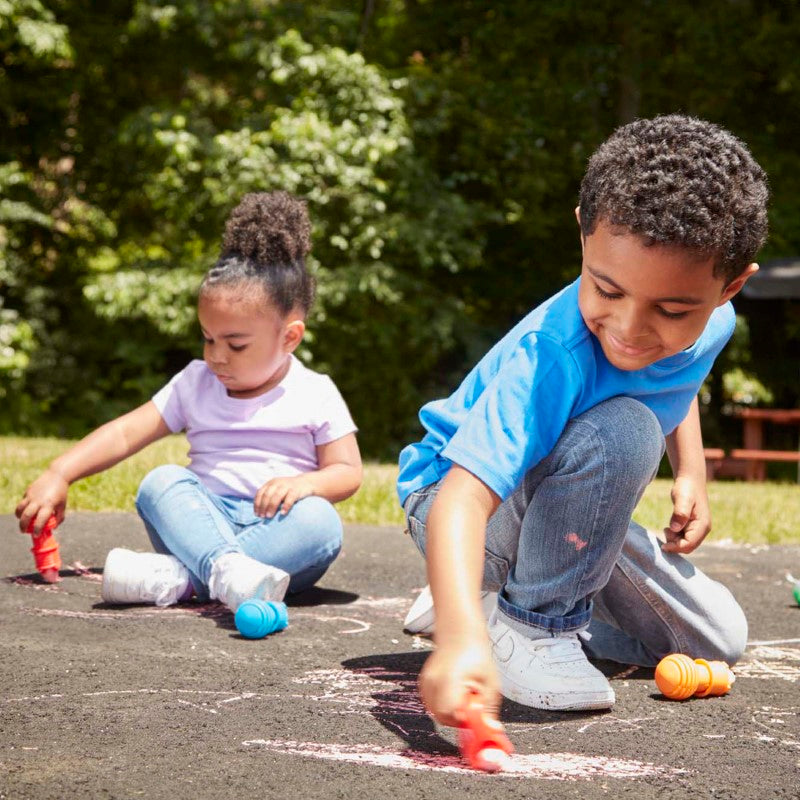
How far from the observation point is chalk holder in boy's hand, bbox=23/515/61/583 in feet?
9.82

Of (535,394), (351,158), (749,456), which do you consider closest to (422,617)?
(535,394)

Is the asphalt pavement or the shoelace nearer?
the asphalt pavement

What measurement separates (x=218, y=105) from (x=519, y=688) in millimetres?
11119

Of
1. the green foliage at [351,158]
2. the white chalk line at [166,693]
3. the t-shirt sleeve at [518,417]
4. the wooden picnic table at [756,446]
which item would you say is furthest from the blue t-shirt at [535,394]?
the wooden picnic table at [756,446]

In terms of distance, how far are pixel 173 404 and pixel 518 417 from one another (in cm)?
165

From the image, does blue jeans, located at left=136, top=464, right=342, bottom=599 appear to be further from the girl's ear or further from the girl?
the girl's ear

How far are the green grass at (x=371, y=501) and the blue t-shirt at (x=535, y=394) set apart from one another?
101 inches

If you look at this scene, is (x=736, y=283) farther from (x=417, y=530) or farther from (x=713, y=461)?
(x=713, y=461)

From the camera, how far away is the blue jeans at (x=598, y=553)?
6.61ft

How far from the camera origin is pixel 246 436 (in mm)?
3174

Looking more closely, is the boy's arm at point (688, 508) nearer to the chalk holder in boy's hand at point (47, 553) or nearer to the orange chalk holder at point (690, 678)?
the orange chalk holder at point (690, 678)

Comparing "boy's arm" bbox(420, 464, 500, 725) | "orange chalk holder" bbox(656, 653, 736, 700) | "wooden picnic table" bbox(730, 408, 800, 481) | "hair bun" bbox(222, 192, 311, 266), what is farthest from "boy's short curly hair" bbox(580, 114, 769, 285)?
"wooden picnic table" bbox(730, 408, 800, 481)

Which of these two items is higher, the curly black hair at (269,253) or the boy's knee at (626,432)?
the curly black hair at (269,253)

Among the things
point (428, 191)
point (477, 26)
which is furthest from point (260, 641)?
point (477, 26)
